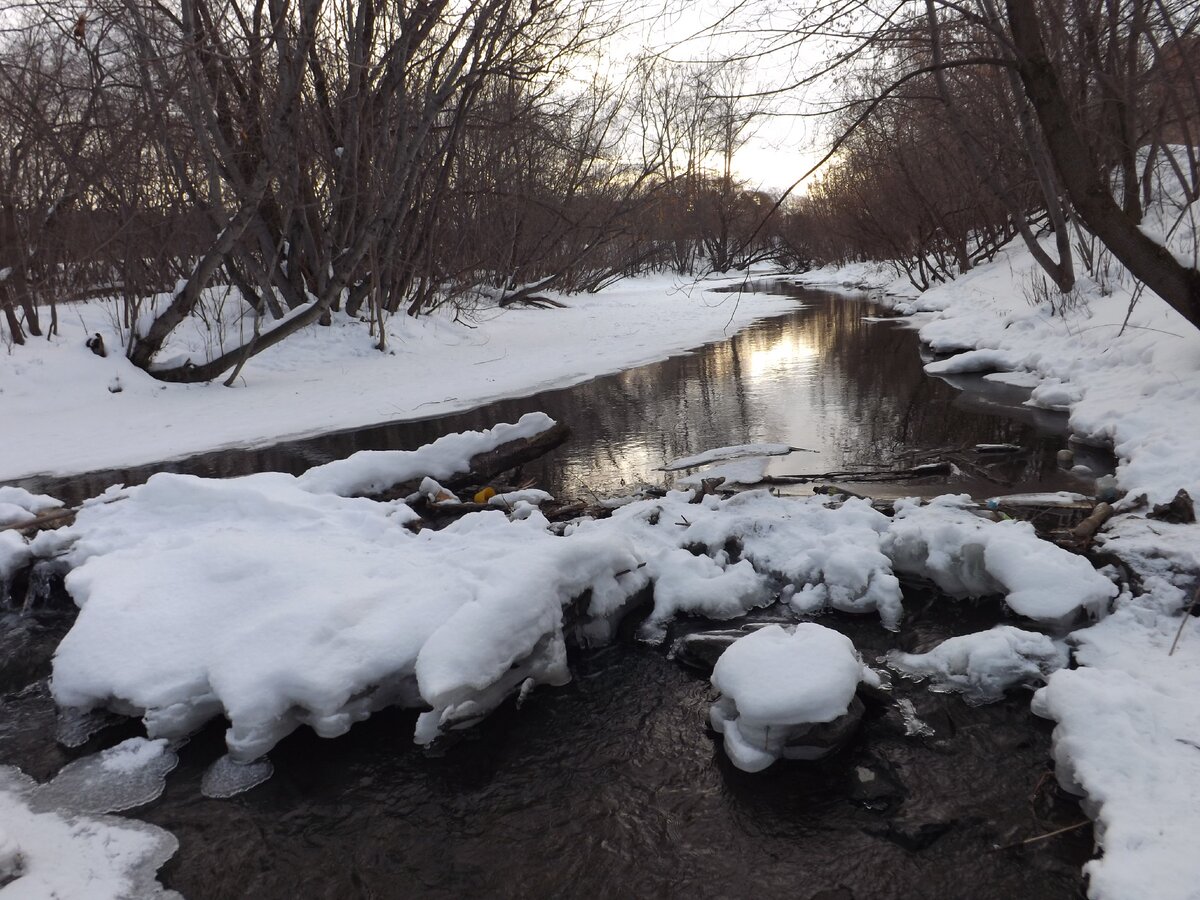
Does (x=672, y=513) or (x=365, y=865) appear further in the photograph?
(x=672, y=513)

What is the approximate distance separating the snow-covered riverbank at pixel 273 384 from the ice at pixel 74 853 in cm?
531

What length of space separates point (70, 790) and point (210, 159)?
30.4 ft

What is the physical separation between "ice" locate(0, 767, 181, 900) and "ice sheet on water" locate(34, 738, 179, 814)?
0.05 metres

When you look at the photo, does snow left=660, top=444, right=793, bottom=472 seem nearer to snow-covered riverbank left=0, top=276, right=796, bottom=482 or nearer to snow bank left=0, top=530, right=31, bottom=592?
snow-covered riverbank left=0, top=276, right=796, bottom=482

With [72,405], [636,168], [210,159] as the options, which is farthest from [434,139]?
[636,168]

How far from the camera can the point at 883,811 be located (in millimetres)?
2689

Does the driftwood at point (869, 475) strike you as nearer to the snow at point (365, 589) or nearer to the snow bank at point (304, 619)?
the snow at point (365, 589)

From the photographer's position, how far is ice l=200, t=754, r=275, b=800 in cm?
300

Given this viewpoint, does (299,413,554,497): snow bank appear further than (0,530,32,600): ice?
Yes

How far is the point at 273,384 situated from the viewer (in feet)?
38.3

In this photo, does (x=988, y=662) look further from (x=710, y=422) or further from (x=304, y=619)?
(x=710, y=422)

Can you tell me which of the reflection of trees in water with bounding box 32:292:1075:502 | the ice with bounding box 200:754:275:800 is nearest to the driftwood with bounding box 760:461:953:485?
the reflection of trees in water with bounding box 32:292:1075:502

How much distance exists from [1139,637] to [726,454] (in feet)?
12.9

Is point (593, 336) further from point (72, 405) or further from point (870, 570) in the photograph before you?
point (870, 570)
